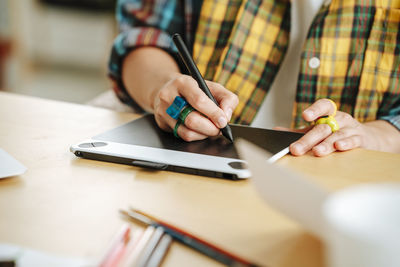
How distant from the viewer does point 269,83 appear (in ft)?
2.92

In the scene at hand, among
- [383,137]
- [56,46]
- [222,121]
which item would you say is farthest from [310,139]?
[56,46]

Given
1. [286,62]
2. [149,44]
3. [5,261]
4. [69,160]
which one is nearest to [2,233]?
[5,261]

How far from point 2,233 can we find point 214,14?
2.26ft

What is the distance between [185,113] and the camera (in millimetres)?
562

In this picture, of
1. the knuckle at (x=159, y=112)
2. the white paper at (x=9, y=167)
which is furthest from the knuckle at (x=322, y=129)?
the white paper at (x=9, y=167)

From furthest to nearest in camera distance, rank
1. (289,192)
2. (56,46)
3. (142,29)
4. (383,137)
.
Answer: (56,46), (142,29), (383,137), (289,192)

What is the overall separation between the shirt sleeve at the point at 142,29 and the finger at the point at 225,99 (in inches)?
13.0

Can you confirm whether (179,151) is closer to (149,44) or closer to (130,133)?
(130,133)

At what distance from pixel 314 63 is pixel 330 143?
31 cm

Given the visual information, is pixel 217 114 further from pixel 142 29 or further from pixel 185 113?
pixel 142 29

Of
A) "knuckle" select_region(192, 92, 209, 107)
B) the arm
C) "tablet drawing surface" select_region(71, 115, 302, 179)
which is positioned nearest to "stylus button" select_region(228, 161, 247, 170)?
"tablet drawing surface" select_region(71, 115, 302, 179)

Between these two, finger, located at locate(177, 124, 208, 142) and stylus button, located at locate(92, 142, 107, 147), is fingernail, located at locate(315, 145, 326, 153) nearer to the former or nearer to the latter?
finger, located at locate(177, 124, 208, 142)

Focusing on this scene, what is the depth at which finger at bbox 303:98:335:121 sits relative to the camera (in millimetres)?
570

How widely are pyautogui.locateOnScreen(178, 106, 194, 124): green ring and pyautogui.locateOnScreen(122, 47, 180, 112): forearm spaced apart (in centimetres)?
20
